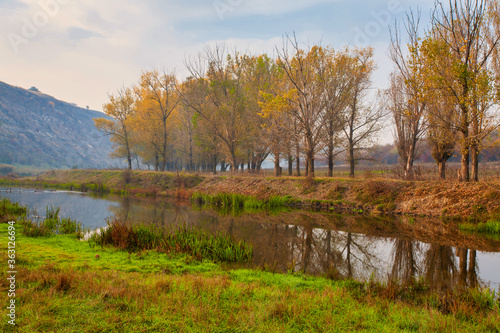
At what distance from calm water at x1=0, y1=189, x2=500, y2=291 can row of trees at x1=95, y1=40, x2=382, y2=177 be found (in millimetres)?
9842

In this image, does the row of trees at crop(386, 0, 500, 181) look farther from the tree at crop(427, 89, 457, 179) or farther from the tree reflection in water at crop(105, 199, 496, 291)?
the tree reflection in water at crop(105, 199, 496, 291)

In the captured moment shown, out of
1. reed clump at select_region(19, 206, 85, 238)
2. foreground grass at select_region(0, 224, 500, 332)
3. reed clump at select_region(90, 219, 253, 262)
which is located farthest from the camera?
reed clump at select_region(19, 206, 85, 238)

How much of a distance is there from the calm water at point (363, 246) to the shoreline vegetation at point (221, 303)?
4.19 feet

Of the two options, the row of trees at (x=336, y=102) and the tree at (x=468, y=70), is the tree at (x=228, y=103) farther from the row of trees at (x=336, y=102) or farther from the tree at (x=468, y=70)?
the tree at (x=468, y=70)

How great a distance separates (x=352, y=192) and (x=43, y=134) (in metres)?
156

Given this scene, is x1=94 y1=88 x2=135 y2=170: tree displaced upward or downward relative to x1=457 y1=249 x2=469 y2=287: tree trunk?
upward

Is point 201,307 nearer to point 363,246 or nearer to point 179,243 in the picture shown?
point 179,243

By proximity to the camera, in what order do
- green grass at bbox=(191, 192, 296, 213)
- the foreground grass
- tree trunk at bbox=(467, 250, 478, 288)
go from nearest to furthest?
1. the foreground grass
2. tree trunk at bbox=(467, 250, 478, 288)
3. green grass at bbox=(191, 192, 296, 213)

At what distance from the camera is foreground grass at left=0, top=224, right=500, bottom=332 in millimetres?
3982

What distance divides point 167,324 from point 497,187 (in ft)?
61.4

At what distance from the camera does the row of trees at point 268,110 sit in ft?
85.7

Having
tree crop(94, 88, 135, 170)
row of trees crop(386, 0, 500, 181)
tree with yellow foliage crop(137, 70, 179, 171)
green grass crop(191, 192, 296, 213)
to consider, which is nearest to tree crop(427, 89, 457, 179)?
row of trees crop(386, 0, 500, 181)

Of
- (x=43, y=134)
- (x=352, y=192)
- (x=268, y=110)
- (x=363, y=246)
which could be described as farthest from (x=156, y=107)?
(x=43, y=134)

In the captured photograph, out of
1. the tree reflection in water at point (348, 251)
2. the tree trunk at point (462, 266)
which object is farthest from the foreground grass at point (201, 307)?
the tree trunk at point (462, 266)
